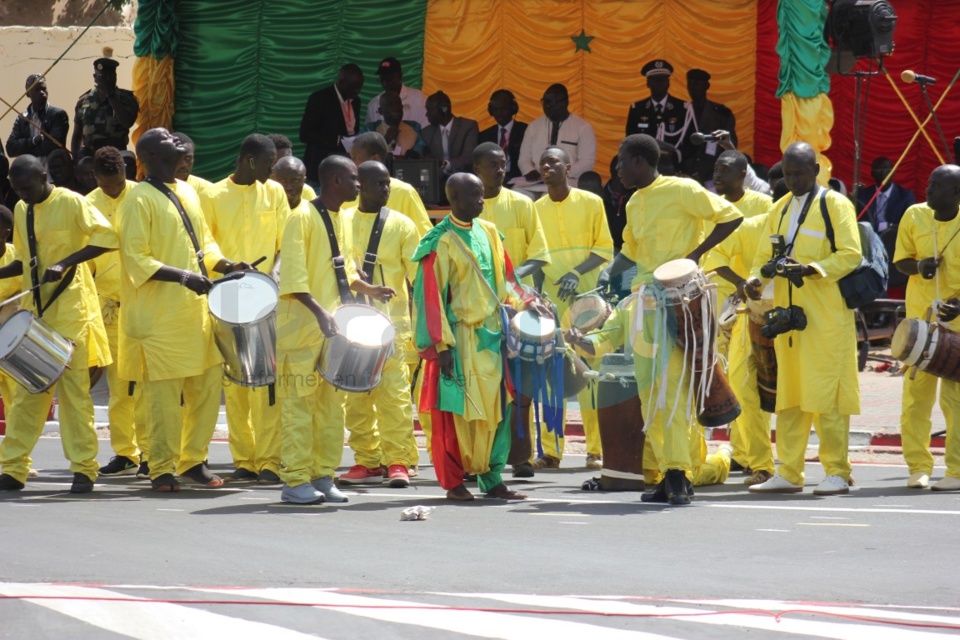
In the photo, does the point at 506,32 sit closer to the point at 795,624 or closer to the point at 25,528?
the point at 25,528

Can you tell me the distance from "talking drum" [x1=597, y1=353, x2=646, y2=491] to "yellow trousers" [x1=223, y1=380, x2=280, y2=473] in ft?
7.74

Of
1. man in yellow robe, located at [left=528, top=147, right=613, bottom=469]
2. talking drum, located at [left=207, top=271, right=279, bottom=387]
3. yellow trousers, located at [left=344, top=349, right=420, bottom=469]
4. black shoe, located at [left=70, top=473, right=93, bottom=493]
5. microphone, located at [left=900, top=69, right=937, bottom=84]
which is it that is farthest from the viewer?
microphone, located at [left=900, top=69, right=937, bottom=84]

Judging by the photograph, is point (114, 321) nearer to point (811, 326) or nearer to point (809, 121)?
point (811, 326)

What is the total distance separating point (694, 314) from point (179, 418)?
3533 mm

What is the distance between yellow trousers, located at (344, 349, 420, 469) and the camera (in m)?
10.8

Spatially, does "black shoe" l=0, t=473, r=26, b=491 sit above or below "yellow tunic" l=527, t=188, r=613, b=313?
below

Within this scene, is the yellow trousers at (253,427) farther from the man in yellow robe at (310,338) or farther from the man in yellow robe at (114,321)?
the man in yellow robe at (310,338)

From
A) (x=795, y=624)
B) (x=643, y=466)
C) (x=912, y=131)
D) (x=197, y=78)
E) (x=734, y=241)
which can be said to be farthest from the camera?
(x=197, y=78)

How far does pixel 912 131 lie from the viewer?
18922mm

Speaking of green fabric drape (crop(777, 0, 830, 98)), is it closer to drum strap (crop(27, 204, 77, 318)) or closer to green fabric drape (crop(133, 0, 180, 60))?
green fabric drape (crop(133, 0, 180, 60))

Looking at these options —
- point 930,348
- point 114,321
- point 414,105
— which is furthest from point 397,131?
point 930,348

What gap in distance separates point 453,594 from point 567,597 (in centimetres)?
50

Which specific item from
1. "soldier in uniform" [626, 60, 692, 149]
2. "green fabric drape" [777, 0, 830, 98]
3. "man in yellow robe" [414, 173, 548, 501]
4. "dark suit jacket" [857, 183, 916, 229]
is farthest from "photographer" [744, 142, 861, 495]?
"dark suit jacket" [857, 183, 916, 229]

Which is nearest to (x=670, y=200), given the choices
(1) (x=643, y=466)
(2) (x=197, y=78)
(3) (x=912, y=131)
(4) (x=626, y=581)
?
(1) (x=643, y=466)
